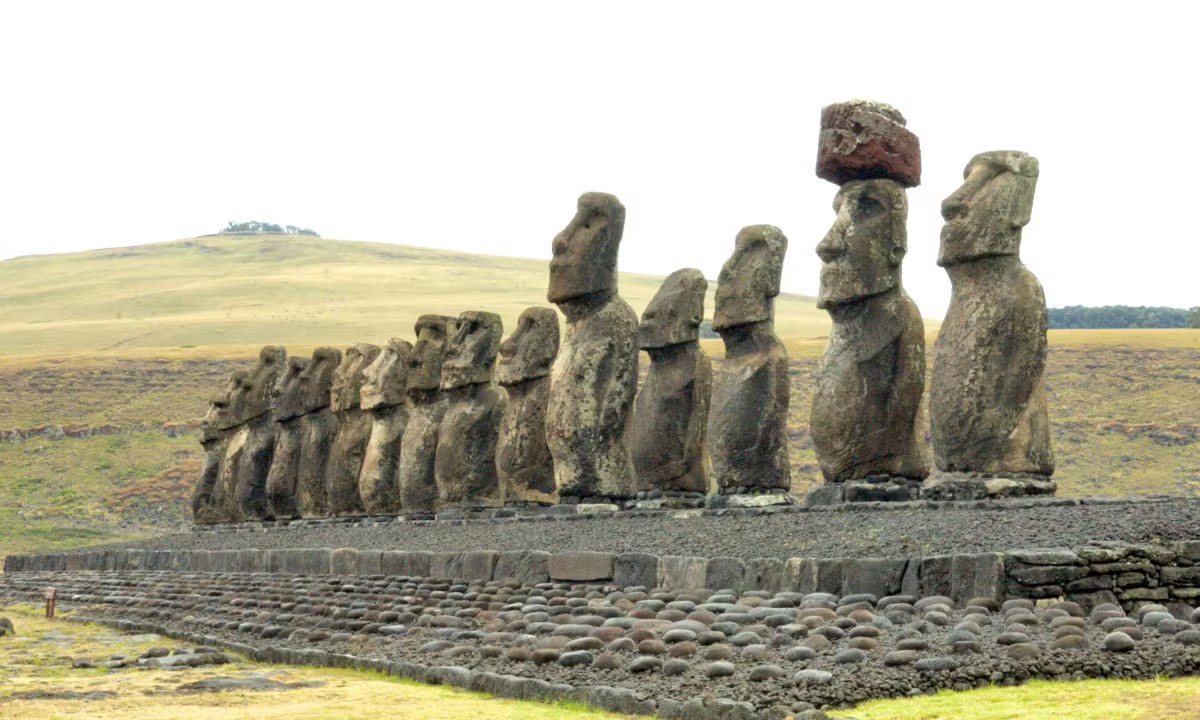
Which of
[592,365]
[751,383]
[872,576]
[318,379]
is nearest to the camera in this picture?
[872,576]

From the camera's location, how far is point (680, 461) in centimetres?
2005

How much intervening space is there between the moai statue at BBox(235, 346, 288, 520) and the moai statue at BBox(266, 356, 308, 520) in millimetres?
383

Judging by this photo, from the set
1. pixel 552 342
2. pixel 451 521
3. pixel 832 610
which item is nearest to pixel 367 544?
pixel 451 521

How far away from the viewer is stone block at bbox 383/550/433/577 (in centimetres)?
1836

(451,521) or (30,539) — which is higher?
(451,521)

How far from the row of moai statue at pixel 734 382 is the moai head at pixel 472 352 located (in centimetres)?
3

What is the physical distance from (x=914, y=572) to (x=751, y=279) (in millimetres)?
7796

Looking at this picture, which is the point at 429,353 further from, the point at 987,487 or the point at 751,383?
the point at 987,487

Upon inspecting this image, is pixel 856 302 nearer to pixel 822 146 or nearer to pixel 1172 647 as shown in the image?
pixel 822 146

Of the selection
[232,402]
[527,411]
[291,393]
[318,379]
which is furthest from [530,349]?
[232,402]

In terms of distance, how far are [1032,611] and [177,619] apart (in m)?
11.3

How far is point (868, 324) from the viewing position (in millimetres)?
17453

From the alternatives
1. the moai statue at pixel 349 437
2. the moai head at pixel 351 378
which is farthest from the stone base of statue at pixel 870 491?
the moai head at pixel 351 378

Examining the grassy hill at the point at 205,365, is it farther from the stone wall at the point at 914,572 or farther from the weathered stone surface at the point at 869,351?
the stone wall at the point at 914,572
